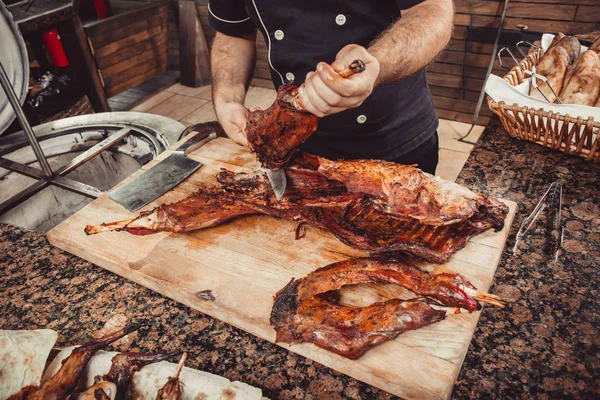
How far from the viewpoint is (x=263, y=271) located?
145cm

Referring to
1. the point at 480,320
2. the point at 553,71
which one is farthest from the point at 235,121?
the point at 553,71

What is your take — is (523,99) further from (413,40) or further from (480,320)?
(480,320)

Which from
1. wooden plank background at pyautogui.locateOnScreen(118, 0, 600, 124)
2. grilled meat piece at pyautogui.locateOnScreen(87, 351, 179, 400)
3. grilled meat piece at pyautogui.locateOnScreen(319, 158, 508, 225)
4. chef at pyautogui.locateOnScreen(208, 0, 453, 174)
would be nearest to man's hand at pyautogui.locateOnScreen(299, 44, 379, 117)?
chef at pyautogui.locateOnScreen(208, 0, 453, 174)

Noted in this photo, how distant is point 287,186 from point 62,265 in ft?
3.01

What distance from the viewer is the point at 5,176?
2.47m

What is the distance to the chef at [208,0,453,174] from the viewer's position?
4.72 feet

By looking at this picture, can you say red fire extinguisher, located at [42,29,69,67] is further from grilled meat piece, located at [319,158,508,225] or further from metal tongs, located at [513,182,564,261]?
metal tongs, located at [513,182,564,261]

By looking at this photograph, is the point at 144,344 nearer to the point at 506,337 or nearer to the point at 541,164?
the point at 506,337

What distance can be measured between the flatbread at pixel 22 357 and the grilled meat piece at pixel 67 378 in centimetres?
3

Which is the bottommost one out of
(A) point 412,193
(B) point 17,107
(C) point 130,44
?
(C) point 130,44

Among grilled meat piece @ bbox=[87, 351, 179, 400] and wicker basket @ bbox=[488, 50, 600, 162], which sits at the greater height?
wicker basket @ bbox=[488, 50, 600, 162]

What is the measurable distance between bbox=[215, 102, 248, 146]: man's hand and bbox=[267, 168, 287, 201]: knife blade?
24 cm

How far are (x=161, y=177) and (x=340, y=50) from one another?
3.50ft

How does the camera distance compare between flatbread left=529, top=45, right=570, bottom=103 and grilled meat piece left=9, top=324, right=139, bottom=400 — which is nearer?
grilled meat piece left=9, top=324, right=139, bottom=400
